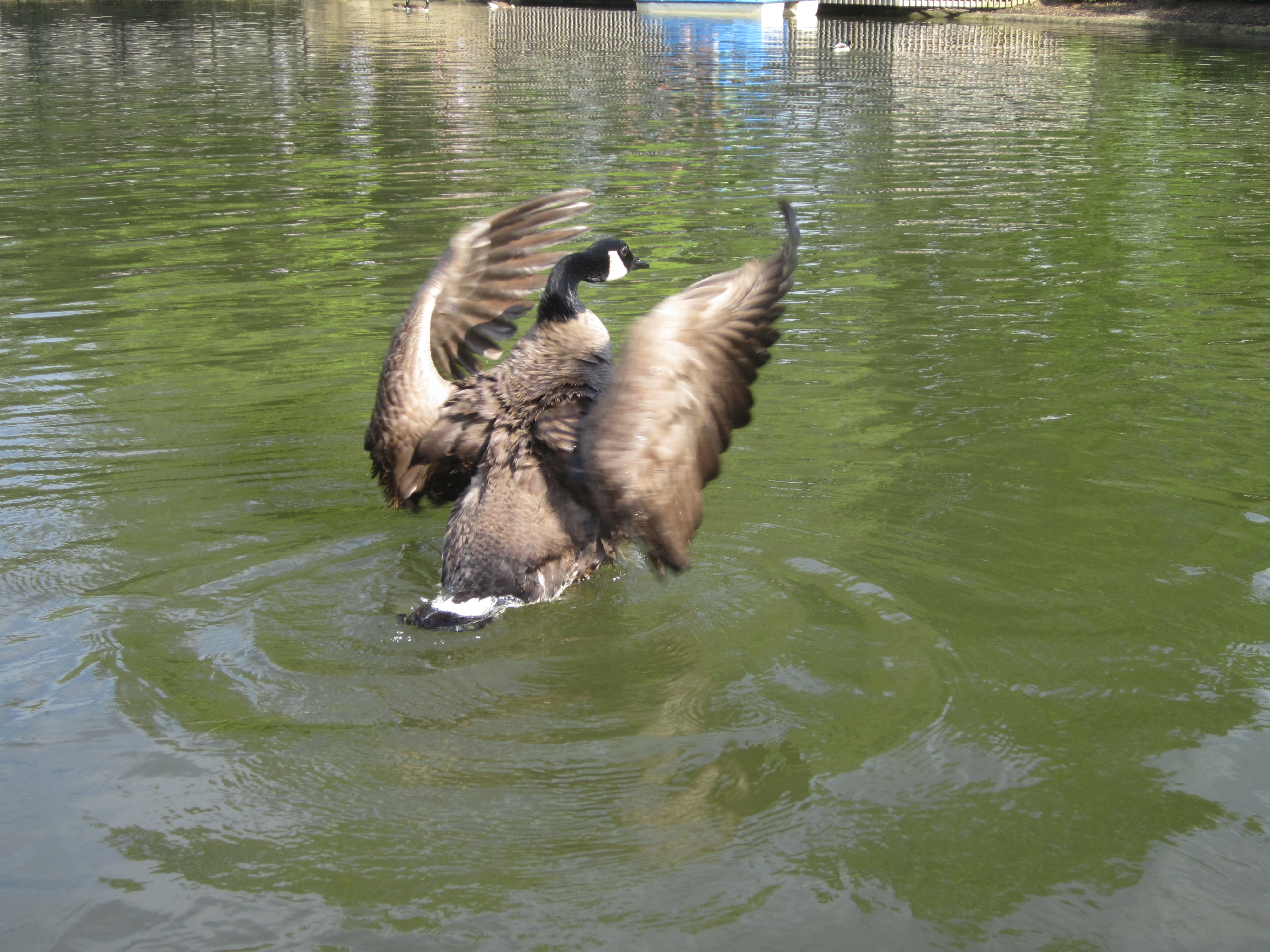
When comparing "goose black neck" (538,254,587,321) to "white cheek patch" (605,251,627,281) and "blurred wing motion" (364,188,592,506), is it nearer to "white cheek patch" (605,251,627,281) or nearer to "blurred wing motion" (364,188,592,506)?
"white cheek patch" (605,251,627,281)

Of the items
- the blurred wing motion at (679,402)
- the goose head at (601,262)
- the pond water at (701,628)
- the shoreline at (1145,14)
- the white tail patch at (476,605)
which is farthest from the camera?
the shoreline at (1145,14)

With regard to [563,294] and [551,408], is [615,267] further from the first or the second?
[551,408]

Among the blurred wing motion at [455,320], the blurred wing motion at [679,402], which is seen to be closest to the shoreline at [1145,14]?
the blurred wing motion at [455,320]

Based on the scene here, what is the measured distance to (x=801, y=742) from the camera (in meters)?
4.18

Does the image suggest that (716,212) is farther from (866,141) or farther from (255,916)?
(255,916)

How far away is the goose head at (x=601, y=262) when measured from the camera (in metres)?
6.08

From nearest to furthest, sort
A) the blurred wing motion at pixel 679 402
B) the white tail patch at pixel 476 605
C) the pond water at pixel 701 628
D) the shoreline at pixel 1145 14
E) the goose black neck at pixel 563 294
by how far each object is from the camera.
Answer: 1. the pond water at pixel 701 628
2. the blurred wing motion at pixel 679 402
3. the white tail patch at pixel 476 605
4. the goose black neck at pixel 563 294
5. the shoreline at pixel 1145 14

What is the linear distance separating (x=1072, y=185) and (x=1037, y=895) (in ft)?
40.4

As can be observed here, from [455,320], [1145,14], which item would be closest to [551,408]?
[455,320]

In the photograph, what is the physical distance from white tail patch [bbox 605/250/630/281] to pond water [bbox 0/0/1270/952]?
128 centimetres

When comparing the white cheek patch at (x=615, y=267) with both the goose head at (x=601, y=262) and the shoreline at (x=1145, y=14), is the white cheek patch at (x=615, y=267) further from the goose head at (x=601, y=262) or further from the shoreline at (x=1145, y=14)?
the shoreline at (x=1145, y=14)

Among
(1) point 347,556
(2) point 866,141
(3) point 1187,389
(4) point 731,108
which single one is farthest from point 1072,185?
(1) point 347,556

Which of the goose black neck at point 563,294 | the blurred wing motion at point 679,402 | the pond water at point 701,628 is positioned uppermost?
the goose black neck at point 563,294

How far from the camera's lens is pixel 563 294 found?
593cm
